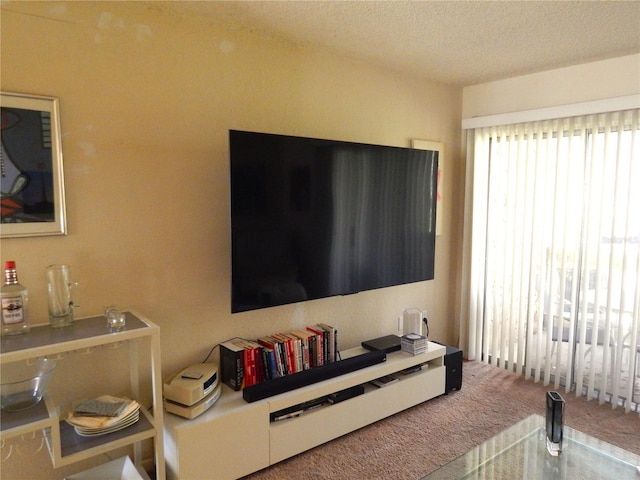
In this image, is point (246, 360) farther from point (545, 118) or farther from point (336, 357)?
point (545, 118)

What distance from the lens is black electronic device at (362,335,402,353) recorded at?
2.92 metres

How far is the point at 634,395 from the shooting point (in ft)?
9.55

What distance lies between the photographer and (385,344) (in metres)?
2.99

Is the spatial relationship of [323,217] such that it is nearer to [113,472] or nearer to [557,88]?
[113,472]

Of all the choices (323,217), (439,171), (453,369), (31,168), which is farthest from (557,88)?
(31,168)

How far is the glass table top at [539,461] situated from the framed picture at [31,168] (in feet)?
6.44

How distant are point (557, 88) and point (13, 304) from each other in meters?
3.48

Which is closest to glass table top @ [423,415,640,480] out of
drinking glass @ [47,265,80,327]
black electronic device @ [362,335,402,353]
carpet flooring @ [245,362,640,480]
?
carpet flooring @ [245,362,640,480]

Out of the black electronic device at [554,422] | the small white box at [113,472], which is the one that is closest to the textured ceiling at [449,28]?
the black electronic device at [554,422]

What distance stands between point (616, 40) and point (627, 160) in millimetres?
737

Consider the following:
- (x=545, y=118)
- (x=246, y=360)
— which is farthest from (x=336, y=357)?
(x=545, y=118)

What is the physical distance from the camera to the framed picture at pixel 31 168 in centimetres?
179

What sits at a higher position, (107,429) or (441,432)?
(107,429)

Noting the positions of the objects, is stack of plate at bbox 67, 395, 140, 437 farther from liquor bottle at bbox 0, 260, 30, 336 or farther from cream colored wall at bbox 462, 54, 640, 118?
cream colored wall at bbox 462, 54, 640, 118
